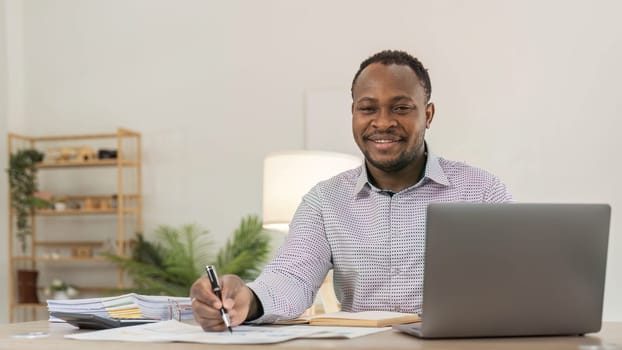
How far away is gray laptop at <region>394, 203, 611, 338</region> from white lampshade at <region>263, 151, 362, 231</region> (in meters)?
2.47

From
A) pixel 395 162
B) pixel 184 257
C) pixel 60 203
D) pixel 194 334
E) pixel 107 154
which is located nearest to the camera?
pixel 194 334

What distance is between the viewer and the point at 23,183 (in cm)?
576

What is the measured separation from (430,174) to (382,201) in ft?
0.44

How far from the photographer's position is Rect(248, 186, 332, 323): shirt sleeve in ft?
5.55

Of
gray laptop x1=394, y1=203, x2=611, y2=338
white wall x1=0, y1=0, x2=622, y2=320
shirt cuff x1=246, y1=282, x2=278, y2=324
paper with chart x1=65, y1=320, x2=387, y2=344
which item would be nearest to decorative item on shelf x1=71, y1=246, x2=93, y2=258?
white wall x1=0, y1=0, x2=622, y2=320

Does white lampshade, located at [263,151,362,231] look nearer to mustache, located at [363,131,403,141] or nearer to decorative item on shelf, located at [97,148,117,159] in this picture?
mustache, located at [363,131,403,141]

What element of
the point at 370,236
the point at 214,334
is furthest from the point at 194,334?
the point at 370,236

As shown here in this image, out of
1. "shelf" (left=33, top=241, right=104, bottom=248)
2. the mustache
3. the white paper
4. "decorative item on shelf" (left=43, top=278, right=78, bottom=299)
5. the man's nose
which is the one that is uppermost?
the man's nose

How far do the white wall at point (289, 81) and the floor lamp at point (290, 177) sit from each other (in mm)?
1462

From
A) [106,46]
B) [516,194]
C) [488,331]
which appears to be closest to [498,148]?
[516,194]

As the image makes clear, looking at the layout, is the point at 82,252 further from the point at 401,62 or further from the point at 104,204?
the point at 401,62

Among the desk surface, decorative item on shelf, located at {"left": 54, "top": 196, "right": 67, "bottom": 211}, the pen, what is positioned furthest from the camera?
decorative item on shelf, located at {"left": 54, "top": 196, "right": 67, "bottom": 211}

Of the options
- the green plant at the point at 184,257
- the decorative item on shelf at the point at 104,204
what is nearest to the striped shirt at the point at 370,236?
the green plant at the point at 184,257

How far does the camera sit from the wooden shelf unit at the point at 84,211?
18.4 feet
